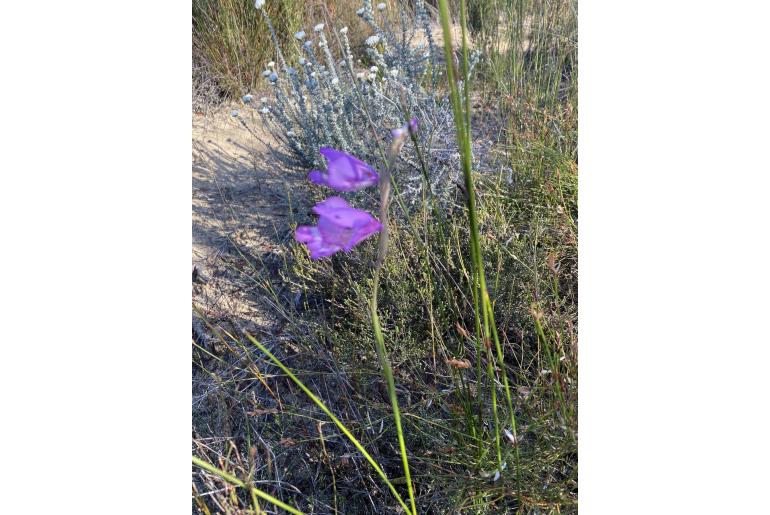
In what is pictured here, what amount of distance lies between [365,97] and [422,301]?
0.50 m

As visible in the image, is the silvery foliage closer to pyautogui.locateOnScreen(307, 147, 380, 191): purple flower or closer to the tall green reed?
the tall green reed

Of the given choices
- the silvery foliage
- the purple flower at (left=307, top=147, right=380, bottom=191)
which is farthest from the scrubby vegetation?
the purple flower at (left=307, top=147, right=380, bottom=191)

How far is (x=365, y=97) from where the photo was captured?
5.39 feet

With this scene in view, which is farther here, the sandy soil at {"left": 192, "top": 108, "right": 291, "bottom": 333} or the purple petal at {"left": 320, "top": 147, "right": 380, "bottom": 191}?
the sandy soil at {"left": 192, "top": 108, "right": 291, "bottom": 333}

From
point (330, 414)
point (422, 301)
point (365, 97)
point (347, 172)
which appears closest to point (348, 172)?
point (347, 172)

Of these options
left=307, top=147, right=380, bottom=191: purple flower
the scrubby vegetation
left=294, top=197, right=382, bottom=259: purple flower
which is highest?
left=307, top=147, right=380, bottom=191: purple flower

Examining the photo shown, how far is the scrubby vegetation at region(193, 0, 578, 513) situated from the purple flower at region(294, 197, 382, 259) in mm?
285

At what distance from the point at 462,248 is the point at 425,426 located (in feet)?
1.19

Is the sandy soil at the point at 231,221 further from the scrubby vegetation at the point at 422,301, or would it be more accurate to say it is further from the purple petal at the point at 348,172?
the purple petal at the point at 348,172

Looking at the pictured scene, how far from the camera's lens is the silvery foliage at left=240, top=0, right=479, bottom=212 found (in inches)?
60.2
